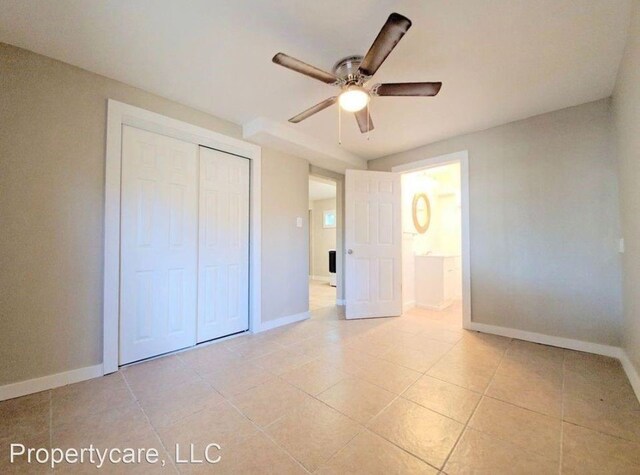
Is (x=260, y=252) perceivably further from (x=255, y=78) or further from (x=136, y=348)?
(x=255, y=78)

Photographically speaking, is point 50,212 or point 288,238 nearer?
point 50,212

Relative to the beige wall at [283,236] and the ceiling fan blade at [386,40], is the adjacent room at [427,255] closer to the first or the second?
the beige wall at [283,236]

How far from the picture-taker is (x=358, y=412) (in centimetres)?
154

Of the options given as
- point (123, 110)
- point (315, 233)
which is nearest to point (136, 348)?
point (123, 110)

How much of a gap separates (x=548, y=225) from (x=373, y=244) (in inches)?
74.0

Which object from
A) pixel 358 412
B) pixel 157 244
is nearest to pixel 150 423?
pixel 358 412

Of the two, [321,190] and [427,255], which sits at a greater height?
[321,190]

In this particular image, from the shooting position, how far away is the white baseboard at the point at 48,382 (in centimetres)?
167

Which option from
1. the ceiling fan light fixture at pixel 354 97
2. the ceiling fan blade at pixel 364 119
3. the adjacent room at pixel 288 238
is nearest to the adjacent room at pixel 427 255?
the adjacent room at pixel 288 238

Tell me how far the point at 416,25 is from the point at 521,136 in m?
2.01

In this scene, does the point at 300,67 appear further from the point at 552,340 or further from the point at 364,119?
the point at 552,340

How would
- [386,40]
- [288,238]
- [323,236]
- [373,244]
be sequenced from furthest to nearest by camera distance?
1. [323,236]
2. [373,244]
3. [288,238]
4. [386,40]

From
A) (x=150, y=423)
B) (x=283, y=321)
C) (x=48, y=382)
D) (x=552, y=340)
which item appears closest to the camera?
(x=150, y=423)

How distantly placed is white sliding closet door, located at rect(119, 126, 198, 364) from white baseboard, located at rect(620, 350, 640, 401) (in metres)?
3.48
